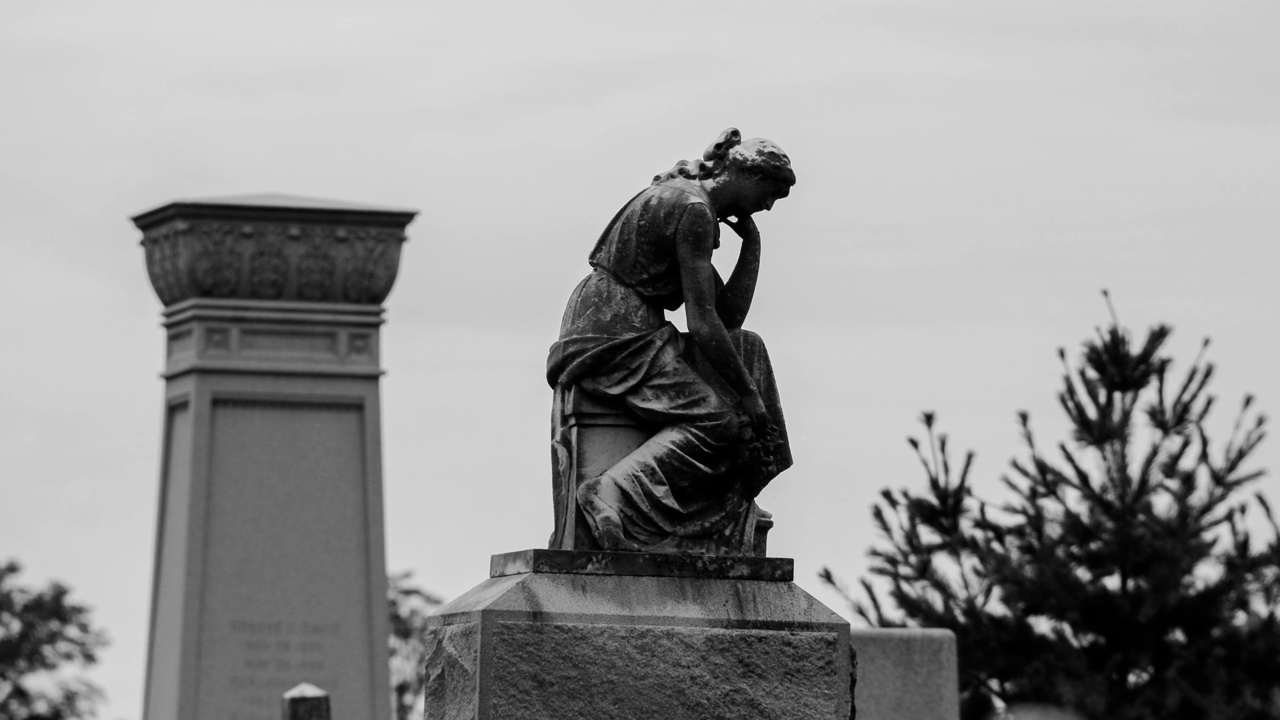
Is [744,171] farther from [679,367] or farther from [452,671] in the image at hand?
[452,671]

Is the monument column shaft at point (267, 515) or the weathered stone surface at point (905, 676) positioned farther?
the monument column shaft at point (267, 515)

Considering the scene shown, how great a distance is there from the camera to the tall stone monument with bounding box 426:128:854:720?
31.1 feet

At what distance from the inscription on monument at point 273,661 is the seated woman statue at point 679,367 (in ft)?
40.2

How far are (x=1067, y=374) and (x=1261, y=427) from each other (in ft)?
3.77

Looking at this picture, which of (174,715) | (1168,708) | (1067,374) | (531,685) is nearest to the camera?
(531,685)

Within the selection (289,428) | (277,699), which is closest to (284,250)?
(289,428)

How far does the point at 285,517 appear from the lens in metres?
22.6

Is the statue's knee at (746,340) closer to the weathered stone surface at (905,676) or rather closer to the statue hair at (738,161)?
the statue hair at (738,161)

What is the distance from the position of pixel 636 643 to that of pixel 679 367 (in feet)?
2.99

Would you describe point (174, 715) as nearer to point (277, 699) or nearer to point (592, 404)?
point (277, 699)

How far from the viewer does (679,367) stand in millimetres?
9938

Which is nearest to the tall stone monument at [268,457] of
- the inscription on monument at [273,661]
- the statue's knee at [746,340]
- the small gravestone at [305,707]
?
the inscription on monument at [273,661]

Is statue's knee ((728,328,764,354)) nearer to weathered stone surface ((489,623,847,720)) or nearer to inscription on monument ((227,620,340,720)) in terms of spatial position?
weathered stone surface ((489,623,847,720))

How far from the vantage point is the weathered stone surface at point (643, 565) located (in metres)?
9.55
